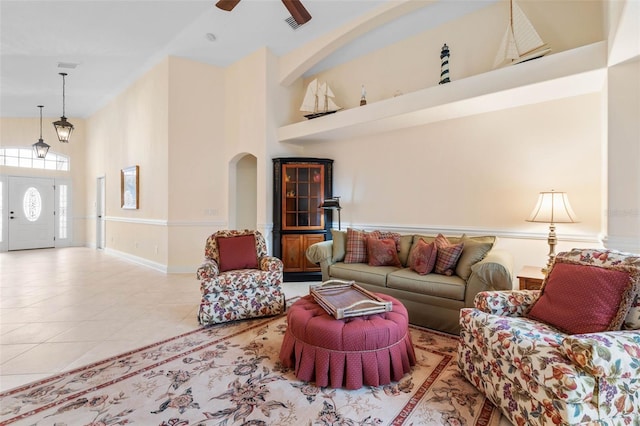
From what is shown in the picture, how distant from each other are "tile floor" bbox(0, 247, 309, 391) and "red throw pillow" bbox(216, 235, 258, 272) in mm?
690

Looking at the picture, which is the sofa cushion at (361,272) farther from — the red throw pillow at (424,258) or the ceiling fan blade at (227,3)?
the ceiling fan blade at (227,3)

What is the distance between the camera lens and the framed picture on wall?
20.5ft

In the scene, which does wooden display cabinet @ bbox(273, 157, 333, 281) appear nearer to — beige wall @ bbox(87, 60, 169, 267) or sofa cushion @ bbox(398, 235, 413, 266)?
sofa cushion @ bbox(398, 235, 413, 266)

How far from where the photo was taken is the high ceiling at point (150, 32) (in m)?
3.88

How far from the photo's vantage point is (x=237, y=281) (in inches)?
123

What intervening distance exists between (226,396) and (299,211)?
3.34 metres

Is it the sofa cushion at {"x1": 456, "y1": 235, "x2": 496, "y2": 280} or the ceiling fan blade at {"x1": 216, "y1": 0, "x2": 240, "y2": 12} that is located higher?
the ceiling fan blade at {"x1": 216, "y1": 0, "x2": 240, "y2": 12}

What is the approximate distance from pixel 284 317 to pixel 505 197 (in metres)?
2.96

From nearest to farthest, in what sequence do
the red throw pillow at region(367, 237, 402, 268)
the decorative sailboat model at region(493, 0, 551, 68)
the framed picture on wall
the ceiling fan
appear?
the ceiling fan
the decorative sailboat model at region(493, 0, 551, 68)
the red throw pillow at region(367, 237, 402, 268)
the framed picture on wall

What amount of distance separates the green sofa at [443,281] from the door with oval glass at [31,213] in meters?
9.29

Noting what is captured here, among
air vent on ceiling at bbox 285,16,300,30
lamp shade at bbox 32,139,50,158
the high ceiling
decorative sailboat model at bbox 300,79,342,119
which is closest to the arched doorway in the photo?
decorative sailboat model at bbox 300,79,342,119

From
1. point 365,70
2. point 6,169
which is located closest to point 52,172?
point 6,169

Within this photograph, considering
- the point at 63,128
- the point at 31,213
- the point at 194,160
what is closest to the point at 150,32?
the point at 194,160

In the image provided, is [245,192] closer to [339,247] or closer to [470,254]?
[339,247]
